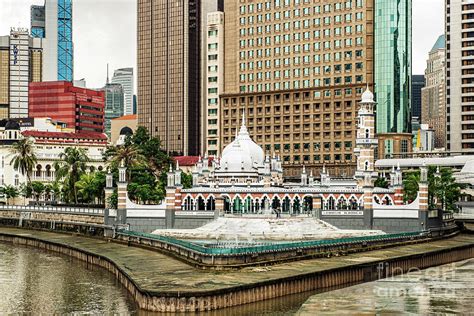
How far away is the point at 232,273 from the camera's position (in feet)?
223

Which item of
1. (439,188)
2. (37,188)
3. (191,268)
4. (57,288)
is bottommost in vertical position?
(57,288)

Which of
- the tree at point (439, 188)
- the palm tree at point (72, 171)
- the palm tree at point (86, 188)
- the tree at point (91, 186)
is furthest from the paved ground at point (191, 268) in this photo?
the palm tree at point (72, 171)

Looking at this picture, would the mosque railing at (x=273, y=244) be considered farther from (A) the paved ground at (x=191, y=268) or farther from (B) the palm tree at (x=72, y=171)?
(B) the palm tree at (x=72, y=171)

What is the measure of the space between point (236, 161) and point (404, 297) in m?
68.7

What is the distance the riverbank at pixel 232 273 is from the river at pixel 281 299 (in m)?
1.00

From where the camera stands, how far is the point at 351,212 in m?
107

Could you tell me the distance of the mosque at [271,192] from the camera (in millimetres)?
110938

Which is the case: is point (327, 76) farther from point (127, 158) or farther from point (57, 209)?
point (57, 209)

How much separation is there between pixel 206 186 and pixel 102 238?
891 inches

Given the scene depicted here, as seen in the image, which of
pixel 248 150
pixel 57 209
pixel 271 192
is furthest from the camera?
pixel 248 150

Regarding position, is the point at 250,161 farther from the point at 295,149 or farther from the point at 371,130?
the point at 295,149

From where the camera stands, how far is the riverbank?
57.9m

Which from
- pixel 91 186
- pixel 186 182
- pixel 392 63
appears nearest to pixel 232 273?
pixel 91 186

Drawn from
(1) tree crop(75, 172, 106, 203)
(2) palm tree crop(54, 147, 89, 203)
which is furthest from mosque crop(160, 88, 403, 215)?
(2) palm tree crop(54, 147, 89, 203)
